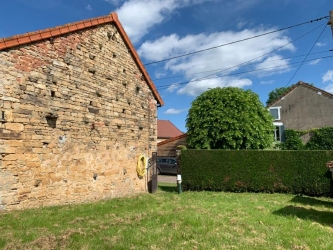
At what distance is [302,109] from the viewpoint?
24.9 metres

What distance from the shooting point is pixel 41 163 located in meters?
7.44

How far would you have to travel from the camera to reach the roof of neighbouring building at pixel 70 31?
6871 millimetres

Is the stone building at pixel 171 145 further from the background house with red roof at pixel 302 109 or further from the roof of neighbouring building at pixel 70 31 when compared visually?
the roof of neighbouring building at pixel 70 31

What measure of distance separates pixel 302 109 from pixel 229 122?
1300 centimetres

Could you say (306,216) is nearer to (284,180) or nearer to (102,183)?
(284,180)

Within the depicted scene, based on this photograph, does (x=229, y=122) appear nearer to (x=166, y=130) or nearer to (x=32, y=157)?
(x=32, y=157)

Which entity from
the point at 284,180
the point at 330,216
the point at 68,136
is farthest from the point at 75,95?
the point at 284,180

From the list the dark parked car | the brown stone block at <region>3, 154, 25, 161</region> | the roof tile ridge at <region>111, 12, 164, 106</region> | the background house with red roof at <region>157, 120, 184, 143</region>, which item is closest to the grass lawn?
the brown stone block at <region>3, 154, 25, 161</region>

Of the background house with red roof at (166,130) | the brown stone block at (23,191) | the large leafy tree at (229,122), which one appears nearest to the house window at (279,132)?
the large leafy tree at (229,122)

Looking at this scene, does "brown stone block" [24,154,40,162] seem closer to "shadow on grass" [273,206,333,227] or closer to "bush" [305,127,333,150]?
"shadow on grass" [273,206,333,227]

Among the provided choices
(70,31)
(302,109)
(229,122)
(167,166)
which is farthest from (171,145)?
(70,31)

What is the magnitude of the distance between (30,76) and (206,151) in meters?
8.01

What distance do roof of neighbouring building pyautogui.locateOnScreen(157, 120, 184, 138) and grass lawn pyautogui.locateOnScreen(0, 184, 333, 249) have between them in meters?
31.4

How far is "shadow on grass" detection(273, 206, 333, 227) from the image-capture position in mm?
6543
